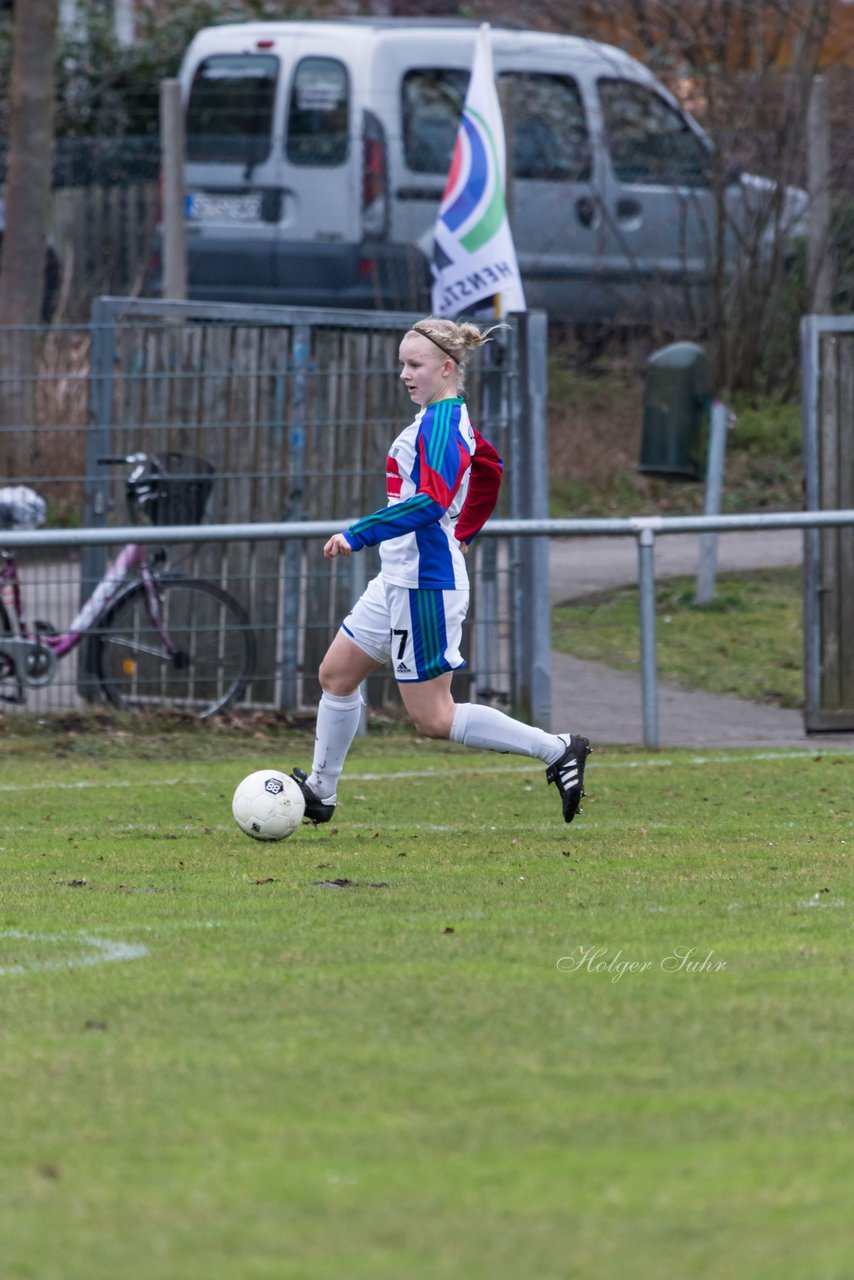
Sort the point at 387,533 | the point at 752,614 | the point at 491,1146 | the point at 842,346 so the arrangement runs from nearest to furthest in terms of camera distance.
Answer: the point at 491,1146 < the point at 387,533 < the point at 842,346 < the point at 752,614

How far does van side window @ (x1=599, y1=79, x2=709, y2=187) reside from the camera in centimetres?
1808

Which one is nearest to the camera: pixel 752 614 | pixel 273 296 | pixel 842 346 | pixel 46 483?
pixel 842 346

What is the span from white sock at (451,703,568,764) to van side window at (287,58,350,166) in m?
11.5

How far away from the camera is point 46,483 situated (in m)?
12.5

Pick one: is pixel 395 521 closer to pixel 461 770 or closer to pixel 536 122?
pixel 461 770

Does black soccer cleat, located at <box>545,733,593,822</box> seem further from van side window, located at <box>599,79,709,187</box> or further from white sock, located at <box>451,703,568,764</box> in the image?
van side window, located at <box>599,79,709,187</box>

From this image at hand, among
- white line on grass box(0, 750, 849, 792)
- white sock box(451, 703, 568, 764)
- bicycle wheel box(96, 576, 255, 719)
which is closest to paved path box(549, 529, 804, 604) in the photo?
bicycle wheel box(96, 576, 255, 719)

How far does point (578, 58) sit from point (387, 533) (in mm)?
12912

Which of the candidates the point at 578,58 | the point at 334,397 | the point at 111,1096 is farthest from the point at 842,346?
the point at 578,58

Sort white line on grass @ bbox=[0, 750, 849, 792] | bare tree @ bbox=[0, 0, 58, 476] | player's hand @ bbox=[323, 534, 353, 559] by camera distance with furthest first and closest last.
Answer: bare tree @ bbox=[0, 0, 58, 476] < white line on grass @ bbox=[0, 750, 849, 792] < player's hand @ bbox=[323, 534, 353, 559]

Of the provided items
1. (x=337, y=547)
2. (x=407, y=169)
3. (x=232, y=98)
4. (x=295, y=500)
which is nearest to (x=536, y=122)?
(x=407, y=169)

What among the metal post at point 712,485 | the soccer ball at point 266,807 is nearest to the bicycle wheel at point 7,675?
the soccer ball at point 266,807

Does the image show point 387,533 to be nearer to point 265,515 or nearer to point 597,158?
point 265,515

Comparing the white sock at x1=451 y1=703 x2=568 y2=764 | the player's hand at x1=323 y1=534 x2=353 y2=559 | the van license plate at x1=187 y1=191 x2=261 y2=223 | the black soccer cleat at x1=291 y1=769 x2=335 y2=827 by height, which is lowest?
the black soccer cleat at x1=291 y1=769 x2=335 y2=827
